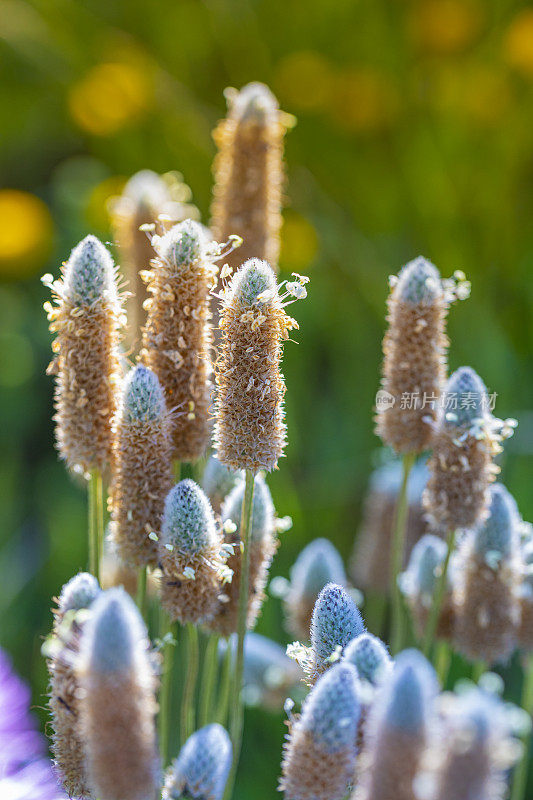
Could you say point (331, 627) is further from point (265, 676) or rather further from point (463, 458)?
point (265, 676)

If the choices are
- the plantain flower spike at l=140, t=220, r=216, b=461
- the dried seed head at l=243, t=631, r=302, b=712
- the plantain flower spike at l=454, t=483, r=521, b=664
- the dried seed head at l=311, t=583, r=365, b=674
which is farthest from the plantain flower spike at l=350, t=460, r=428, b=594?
the dried seed head at l=311, t=583, r=365, b=674

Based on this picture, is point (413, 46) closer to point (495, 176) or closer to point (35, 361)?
point (495, 176)

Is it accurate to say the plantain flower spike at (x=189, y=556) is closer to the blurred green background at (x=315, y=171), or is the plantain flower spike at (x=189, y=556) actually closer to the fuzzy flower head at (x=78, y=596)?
the fuzzy flower head at (x=78, y=596)

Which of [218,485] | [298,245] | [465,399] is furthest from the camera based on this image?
[298,245]

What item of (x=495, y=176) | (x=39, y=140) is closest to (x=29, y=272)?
(x=39, y=140)

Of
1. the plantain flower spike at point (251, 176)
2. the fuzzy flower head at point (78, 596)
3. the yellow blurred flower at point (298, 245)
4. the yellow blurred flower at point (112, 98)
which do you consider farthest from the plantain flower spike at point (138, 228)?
the yellow blurred flower at point (112, 98)

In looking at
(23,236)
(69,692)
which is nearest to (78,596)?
(69,692)
